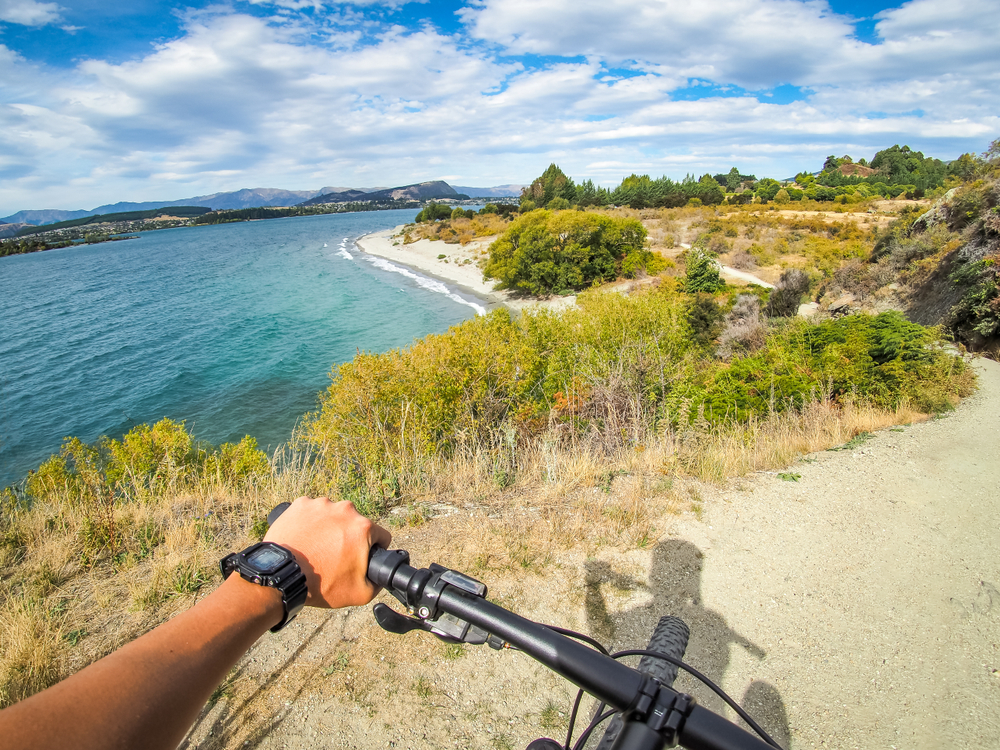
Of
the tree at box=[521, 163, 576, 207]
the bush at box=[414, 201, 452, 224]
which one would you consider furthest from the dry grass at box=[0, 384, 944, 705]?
the bush at box=[414, 201, 452, 224]

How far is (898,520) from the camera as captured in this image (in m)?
5.18

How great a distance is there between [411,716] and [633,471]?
3800 millimetres

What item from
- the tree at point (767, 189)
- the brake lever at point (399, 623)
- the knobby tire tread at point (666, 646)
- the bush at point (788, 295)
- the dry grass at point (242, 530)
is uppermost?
the tree at point (767, 189)

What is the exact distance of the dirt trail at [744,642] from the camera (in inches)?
110

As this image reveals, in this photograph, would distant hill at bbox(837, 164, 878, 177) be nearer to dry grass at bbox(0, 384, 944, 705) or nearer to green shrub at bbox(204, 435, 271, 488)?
dry grass at bbox(0, 384, 944, 705)

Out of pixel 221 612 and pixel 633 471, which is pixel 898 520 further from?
pixel 221 612

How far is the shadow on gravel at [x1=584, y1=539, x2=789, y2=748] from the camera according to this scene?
308 cm

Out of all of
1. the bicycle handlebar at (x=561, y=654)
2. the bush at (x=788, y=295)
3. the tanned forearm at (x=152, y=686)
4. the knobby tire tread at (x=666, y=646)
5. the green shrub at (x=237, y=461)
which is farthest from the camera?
the bush at (x=788, y=295)

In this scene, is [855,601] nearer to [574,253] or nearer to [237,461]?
[237,461]

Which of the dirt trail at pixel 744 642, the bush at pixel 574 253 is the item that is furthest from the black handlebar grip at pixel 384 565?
the bush at pixel 574 253

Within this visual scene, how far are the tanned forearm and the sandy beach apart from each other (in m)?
24.5

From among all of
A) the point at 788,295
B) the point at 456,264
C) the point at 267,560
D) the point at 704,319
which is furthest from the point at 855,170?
the point at 267,560

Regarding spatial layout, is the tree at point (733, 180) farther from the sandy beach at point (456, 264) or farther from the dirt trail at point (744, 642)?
the dirt trail at point (744, 642)

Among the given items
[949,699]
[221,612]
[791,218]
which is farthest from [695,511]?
[791,218]
